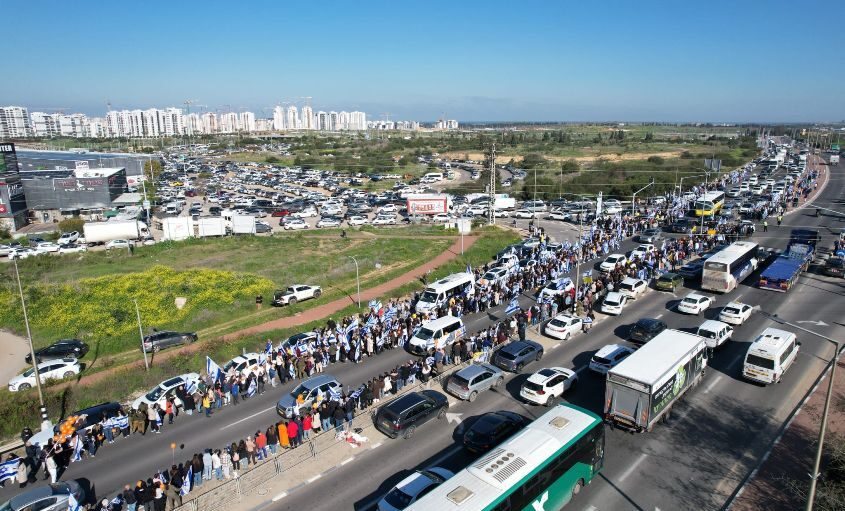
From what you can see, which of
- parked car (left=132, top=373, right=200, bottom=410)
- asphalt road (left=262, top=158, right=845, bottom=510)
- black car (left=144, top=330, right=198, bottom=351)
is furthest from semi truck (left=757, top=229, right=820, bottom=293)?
black car (left=144, top=330, right=198, bottom=351)

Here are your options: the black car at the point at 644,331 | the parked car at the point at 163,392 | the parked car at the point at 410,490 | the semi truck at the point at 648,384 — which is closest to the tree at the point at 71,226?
the parked car at the point at 163,392

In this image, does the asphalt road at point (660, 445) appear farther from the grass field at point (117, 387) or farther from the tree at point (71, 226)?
the tree at point (71, 226)

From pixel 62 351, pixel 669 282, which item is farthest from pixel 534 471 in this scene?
pixel 669 282

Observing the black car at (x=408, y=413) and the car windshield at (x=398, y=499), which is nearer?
the car windshield at (x=398, y=499)

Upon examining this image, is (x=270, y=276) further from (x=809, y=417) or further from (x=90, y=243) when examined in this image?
(x=809, y=417)

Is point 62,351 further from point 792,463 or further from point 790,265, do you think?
point 790,265

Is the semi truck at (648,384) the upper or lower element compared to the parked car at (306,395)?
upper

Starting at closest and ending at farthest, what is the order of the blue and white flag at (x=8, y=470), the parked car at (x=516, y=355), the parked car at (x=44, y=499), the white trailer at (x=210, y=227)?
1. the parked car at (x=44, y=499)
2. the blue and white flag at (x=8, y=470)
3. the parked car at (x=516, y=355)
4. the white trailer at (x=210, y=227)
